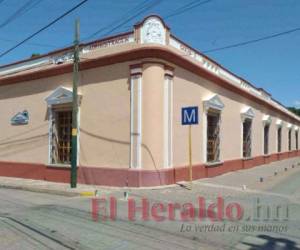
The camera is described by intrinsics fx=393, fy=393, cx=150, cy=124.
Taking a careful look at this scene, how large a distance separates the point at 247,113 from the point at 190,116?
12250mm

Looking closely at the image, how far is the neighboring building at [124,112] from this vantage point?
1466 centimetres

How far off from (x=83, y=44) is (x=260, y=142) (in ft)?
54.6

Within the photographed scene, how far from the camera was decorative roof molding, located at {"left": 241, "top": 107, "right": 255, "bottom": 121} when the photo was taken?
24.1 m

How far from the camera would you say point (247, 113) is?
24750 millimetres

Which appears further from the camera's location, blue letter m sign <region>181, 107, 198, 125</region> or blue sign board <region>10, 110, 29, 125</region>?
blue sign board <region>10, 110, 29, 125</region>

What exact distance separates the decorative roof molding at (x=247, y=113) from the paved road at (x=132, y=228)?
39.3ft

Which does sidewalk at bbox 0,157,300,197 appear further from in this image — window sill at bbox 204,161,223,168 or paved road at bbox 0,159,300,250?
paved road at bbox 0,159,300,250

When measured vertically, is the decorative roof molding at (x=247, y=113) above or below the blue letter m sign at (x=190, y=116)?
above

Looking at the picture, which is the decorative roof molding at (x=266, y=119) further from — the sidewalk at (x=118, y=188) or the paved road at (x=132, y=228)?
the paved road at (x=132, y=228)

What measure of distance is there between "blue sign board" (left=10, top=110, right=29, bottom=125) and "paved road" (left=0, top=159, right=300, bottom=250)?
7669 millimetres

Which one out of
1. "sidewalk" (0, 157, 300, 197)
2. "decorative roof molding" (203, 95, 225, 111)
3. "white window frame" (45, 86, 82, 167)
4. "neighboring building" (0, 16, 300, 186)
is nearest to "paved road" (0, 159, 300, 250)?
"sidewalk" (0, 157, 300, 197)

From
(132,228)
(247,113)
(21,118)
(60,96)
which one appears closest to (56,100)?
(60,96)

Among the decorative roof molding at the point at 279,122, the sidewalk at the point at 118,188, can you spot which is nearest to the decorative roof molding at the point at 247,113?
the sidewalk at the point at 118,188

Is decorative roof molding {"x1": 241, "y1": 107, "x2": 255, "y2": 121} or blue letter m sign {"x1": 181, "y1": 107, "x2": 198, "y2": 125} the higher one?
decorative roof molding {"x1": 241, "y1": 107, "x2": 255, "y2": 121}
